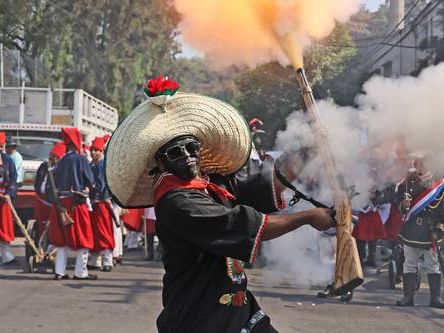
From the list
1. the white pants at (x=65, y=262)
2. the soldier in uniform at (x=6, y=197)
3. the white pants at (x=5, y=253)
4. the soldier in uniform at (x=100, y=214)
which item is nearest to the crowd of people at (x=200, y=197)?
the white pants at (x=65, y=262)

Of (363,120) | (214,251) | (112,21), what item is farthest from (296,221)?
(112,21)

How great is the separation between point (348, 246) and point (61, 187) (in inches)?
300

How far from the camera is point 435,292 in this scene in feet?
30.7

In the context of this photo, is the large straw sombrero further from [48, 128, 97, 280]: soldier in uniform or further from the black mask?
[48, 128, 97, 280]: soldier in uniform

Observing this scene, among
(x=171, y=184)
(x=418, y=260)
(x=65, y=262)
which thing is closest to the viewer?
(x=171, y=184)

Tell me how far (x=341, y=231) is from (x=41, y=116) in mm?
16310

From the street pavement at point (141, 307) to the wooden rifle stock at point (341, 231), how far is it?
406cm

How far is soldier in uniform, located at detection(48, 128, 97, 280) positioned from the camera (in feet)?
35.4

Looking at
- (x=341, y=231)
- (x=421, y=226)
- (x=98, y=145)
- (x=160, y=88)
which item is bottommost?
(x=421, y=226)

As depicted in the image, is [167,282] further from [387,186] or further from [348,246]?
[387,186]

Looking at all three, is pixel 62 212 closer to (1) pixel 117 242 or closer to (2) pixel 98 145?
(2) pixel 98 145

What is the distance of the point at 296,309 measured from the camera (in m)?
8.91

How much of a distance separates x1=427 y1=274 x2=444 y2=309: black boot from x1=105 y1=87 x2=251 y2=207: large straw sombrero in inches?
236

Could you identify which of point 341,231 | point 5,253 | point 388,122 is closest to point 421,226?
point 388,122
